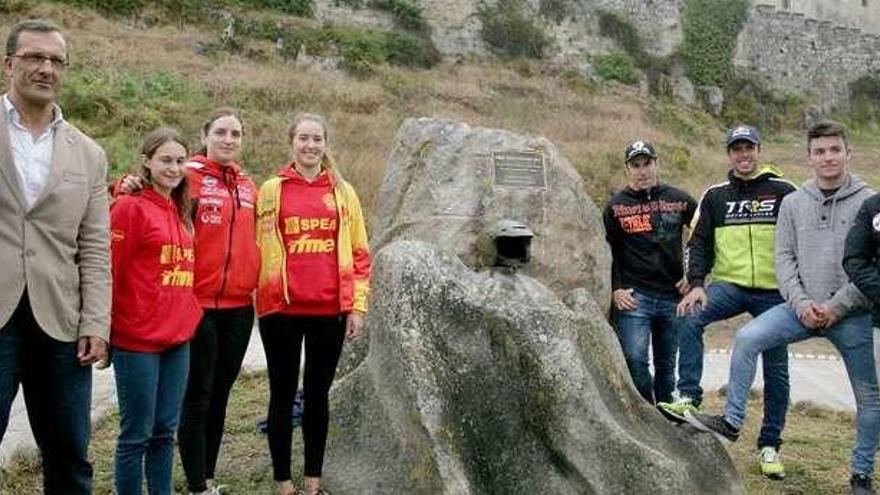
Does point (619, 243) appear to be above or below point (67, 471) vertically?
above

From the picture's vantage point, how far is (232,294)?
161 inches

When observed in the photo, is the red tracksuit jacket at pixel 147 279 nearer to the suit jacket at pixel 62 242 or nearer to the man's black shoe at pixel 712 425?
the suit jacket at pixel 62 242

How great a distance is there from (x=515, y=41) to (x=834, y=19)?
649 inches

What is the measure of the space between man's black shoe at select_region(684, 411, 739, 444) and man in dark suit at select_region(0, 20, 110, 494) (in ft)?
8.54

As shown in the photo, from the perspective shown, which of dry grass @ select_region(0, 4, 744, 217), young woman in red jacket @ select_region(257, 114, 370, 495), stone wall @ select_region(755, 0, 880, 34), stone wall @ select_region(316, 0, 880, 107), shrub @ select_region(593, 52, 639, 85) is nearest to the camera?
young woman in red jacket @ select_region(257, 114, 370, 495)

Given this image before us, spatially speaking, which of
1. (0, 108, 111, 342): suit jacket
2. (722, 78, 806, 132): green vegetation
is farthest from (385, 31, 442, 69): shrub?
(0, 108, 111, 342): suit jacket

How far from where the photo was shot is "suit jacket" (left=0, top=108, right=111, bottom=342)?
307 cm

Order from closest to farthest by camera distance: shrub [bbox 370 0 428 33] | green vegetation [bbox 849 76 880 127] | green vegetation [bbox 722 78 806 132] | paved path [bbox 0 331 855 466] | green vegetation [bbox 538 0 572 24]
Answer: paved path [bbox 0 331 855 466] → shrub [bbox 370 0 428 33] → green vegetation [bbox 538 0 572 24] → green vegetation [bbox 722 78 806 132] → green vegetation [bbox 849 76 880 127]

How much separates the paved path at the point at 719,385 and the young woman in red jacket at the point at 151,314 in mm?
1604

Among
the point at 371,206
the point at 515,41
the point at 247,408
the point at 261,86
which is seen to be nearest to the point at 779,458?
the point at 247,408

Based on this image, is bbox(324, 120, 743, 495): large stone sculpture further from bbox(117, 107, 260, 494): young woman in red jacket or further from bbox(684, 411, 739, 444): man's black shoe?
bbox(117, 107, 260, 494): young woman in red jacket

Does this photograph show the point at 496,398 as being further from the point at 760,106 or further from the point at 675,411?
the point at 760,106

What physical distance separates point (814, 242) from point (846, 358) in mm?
627

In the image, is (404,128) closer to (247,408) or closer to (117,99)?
(247,408)
